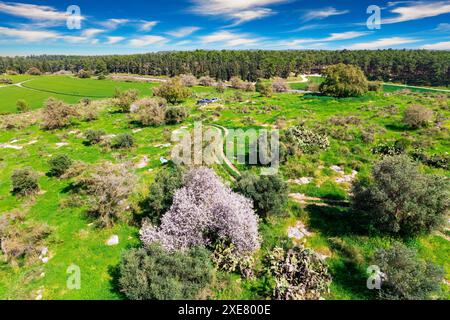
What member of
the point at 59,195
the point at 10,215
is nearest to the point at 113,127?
the point at 59,195

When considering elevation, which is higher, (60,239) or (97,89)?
(97,89)

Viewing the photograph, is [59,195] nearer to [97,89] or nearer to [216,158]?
[216,158]

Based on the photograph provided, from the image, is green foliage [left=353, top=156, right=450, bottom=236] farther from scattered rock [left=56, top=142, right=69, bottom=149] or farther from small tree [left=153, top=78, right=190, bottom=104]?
small tree [left=153, top=78, right=190, bottom=104]

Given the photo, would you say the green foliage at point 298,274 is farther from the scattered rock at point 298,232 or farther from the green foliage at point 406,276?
the green foliage at point 406,276

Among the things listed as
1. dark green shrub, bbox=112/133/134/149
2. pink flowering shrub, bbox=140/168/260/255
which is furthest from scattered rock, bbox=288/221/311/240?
dark green shrub, bbox=112/133/134/149

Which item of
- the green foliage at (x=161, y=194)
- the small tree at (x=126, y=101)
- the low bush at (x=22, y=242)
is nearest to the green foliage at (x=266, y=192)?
the green foliage at (x=161, y=194)
